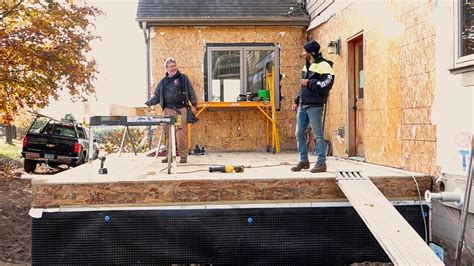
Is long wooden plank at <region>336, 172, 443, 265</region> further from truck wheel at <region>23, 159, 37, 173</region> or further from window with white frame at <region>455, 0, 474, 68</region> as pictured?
truck wheel at <region>23, 159, 37, 173</region>

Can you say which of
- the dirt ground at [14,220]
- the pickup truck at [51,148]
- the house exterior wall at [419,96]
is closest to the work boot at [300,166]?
the house exterior wall at [419,96]

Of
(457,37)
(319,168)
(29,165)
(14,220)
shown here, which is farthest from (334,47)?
(29,165)

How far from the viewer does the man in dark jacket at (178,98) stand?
7.44 m

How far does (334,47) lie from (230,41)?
2.98m

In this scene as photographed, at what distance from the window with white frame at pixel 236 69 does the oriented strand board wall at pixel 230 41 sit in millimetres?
176

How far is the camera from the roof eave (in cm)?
1070

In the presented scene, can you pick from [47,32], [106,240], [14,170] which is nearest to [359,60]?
[106,240]

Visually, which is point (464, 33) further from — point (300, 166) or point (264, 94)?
point (264, 94)

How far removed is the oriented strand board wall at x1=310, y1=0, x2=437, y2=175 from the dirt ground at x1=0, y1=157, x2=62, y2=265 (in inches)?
233

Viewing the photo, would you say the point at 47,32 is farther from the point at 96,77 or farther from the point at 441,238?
the point at 441,238

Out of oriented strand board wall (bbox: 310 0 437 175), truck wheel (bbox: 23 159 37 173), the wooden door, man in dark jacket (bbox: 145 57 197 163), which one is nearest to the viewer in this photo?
oriented strand board wall (bbox: 310 0 437 175)

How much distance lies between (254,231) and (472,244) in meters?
2.03

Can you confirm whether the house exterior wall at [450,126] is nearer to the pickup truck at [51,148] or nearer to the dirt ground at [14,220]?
the dirt ground at [14,220]

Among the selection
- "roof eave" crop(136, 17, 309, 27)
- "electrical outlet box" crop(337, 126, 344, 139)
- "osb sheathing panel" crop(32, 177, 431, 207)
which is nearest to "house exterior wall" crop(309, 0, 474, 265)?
"osb sheathing panel" crop(32, 177, 431, 207)
